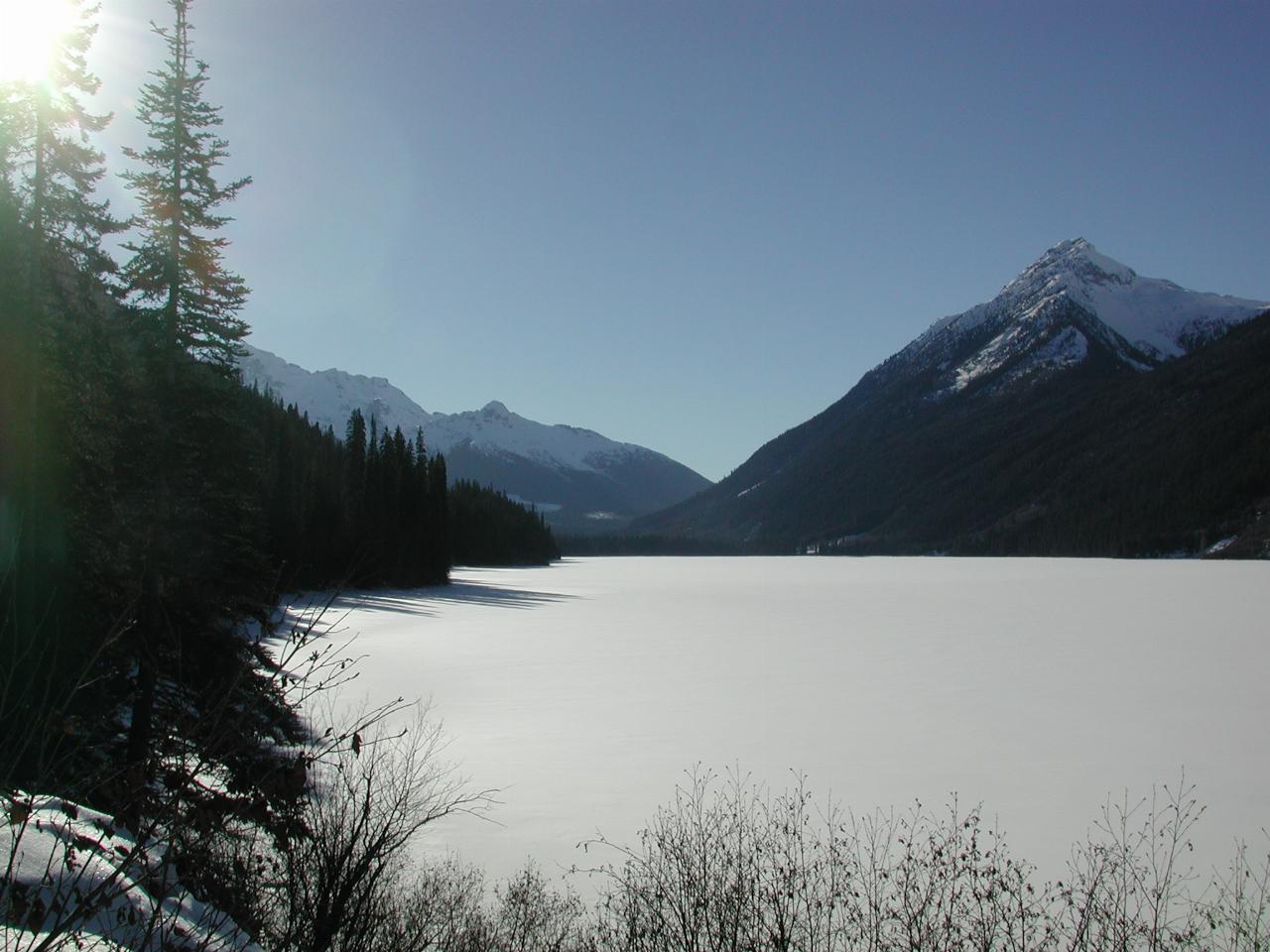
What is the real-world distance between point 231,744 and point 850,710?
15025 millimetres

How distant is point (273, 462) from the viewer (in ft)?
213

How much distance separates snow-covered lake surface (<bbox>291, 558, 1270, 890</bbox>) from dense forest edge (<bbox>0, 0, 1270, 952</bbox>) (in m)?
0.77

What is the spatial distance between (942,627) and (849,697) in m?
16.6

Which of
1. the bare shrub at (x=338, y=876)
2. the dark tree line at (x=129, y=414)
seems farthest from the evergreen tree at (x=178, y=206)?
the bare shrub at (x=338, y=876)

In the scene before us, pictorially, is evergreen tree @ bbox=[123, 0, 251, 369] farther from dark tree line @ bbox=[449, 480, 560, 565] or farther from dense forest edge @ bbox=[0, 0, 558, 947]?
dark tree line @ bbox=[449, 480, 560, 565]

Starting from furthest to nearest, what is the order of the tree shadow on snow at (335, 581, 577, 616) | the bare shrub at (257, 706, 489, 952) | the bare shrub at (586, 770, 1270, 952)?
the tree shadow on snow at (335, 581, 577, 616), the bare shrub at (586, 770, 1270, 952), the bare shrub at (257, 706, 489, 952)

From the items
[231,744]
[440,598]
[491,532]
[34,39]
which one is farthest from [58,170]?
[491,532]

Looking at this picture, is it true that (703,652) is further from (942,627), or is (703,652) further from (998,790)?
(998,790)

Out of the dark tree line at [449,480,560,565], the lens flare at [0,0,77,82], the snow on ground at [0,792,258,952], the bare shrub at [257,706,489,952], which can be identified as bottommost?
the bare shrub at [257,706,489,952]

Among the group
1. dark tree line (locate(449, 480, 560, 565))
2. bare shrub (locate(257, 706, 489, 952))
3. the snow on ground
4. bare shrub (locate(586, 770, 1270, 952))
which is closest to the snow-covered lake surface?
bare shrub (locate(586, 770, 1270, 952))

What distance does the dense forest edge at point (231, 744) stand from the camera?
7.02 m

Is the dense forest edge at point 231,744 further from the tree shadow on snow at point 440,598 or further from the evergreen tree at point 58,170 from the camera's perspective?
the tree shadow on snow at point 440,598

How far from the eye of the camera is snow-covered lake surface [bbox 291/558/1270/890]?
40.1 feet

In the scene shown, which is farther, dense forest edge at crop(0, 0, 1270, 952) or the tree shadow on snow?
the tree shadow on snow
